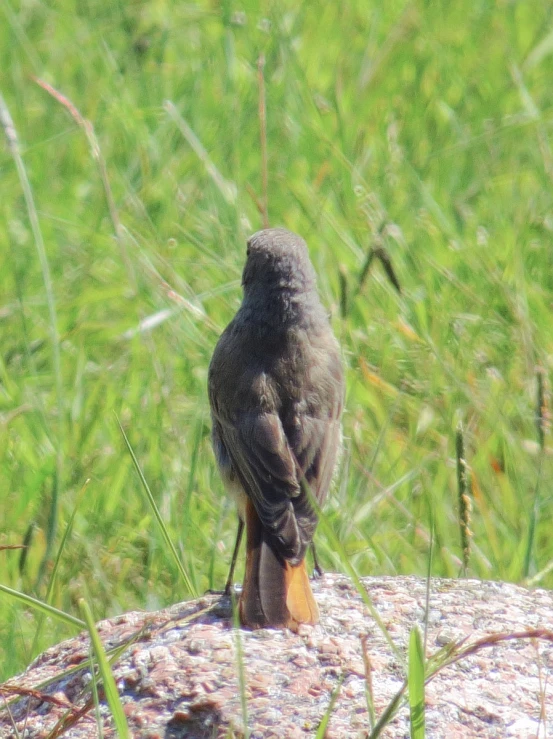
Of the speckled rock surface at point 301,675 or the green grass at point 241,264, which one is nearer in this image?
the speckled rock surface at point 301,675

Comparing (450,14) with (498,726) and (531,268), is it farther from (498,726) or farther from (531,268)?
(498,726)

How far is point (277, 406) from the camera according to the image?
15.2 ft

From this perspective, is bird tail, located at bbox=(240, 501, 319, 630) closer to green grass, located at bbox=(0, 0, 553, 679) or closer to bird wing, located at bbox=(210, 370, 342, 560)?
bird wing, located at bbox=(210, 370, 342, 560)

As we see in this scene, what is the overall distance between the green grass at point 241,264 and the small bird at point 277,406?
27cm

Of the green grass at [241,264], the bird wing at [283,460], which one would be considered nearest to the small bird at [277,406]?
the bird wing at [283,460]

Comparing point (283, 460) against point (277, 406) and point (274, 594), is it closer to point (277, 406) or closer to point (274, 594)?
point (277, 406)

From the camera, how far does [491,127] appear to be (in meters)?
8.10

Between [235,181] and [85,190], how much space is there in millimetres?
1075

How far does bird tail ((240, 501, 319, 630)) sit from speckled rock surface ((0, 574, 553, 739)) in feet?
0.16

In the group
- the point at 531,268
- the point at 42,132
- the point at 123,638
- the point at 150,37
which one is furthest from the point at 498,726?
the point at 150,37

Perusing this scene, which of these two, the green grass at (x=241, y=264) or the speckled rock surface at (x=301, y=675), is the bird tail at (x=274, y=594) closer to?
the speckled rock surface at (x=301, y=675)

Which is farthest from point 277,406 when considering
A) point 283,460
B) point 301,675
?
point 301,675

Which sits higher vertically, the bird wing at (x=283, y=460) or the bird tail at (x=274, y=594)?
the bird wing at (x=283, y=460)

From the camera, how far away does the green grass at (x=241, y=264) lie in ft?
16.8
